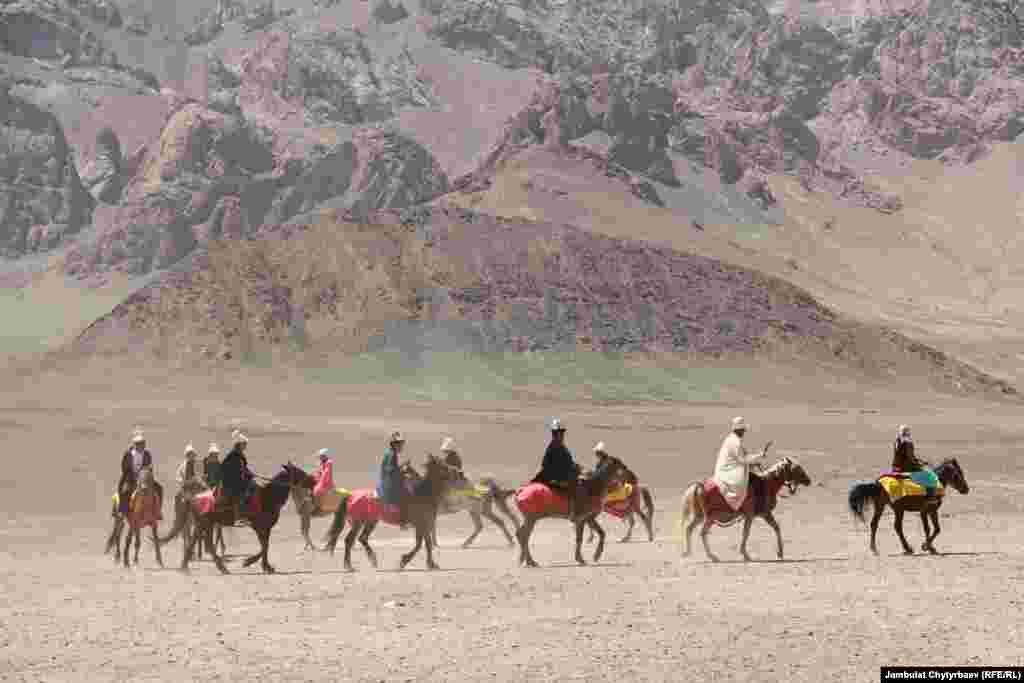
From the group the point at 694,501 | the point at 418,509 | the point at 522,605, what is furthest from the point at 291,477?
the point at 694,501

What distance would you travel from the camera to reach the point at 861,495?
2869cm

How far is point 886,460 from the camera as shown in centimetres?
6084

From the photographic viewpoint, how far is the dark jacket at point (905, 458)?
28.2 metres

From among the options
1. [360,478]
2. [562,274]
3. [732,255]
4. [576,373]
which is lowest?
[360,478]

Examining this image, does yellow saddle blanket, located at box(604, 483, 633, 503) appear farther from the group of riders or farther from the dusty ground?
the group of riders

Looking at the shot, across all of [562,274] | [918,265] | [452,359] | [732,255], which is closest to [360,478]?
[452,359]

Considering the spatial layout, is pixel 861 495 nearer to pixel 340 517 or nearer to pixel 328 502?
pixel 340 517

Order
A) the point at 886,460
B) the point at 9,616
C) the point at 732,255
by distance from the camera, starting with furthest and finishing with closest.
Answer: the point at 732,255
the point at 886,460
the point at 9,616

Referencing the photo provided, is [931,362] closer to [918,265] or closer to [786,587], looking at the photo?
[918,265]

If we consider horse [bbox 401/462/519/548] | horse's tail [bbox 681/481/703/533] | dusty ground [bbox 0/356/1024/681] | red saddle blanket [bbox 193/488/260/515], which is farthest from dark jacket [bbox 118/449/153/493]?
horse's tail [bbox 681/481/703/533]

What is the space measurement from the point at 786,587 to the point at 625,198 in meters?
163

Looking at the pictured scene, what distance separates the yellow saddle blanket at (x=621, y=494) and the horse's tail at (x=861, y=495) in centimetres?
456

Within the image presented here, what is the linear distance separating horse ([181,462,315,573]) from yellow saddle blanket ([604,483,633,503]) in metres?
6.89

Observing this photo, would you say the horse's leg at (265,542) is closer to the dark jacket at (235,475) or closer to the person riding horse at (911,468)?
the dark jacket at (235,475)
